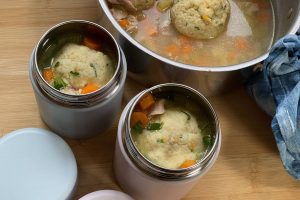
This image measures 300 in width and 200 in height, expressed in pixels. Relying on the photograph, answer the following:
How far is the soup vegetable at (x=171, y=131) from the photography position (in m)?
0.85

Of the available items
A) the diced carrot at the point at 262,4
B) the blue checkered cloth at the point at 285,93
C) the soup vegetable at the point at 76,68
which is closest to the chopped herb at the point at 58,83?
the soup vegetable at the point at 76,68

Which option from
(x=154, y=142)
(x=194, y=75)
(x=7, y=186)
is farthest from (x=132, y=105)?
(x=7, y=186)

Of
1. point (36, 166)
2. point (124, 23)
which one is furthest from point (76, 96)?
point (124, 23)

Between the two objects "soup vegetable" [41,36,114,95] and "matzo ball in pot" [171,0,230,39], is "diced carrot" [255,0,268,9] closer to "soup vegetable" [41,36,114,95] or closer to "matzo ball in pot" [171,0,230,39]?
"matzo ball in pot" [171,0,230,39]

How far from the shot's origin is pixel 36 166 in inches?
36.1

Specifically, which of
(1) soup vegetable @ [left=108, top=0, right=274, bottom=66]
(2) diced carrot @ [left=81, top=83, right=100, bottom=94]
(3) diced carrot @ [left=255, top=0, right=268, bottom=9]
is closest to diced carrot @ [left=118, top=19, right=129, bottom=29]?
(1) soup vegetable @ [left=108, top=0, right=274, bottom=66]

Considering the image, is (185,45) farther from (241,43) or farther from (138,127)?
(138,127)

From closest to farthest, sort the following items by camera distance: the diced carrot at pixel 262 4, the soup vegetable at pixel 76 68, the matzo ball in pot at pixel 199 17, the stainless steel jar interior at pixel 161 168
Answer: the stainless steel jar interior at pixel 161 168 < the soup vegetable at pixel 76 68 < the matzo ball in pot at pixel 199 17 < the diced carrot at pixel 262 4

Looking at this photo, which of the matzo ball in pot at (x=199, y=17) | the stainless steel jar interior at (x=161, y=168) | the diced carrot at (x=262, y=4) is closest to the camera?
the stainless steel jar interior at (x=161, y=168)

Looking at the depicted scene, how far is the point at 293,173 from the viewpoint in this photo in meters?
0.98

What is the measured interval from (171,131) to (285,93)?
27 cm

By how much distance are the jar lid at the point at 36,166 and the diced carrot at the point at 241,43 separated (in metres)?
0.49

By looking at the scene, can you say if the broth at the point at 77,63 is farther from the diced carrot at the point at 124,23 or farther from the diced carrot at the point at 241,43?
the diced carrot at the point at 241,43

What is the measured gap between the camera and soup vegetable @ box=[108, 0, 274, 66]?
1.08 m
